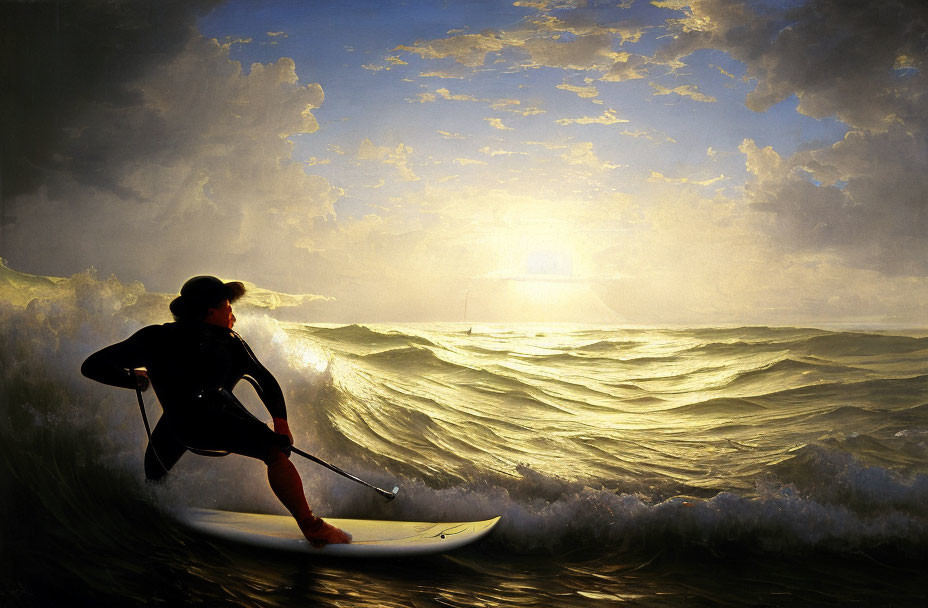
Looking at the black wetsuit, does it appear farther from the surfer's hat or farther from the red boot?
the red boot

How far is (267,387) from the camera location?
241cm

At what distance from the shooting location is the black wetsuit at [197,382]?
232 cm

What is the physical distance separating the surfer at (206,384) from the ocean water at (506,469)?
45 cm

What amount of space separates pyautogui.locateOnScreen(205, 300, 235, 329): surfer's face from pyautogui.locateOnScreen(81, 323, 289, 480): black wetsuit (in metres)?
0.04

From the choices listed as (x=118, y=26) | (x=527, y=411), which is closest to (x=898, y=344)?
(x=527, y=411)

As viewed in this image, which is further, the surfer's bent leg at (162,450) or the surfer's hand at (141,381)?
the surfer's bent leg at (162,450)

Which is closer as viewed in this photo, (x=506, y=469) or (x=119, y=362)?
(x=119, y=362)

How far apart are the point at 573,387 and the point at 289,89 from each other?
9.88 feet

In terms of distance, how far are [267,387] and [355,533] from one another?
2.65ft

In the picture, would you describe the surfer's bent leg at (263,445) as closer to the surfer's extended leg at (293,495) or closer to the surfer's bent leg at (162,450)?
the surfer's extended leg at (293,495)

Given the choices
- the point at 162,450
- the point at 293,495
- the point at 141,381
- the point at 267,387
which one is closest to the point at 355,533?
the point at 293,495

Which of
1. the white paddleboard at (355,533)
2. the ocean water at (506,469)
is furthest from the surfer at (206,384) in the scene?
the ocean water at (506,469)

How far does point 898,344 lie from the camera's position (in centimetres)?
440

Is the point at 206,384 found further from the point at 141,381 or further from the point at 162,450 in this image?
the point at 162,450
